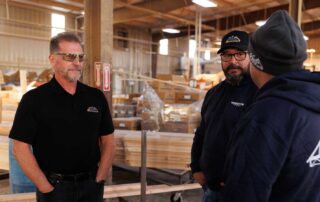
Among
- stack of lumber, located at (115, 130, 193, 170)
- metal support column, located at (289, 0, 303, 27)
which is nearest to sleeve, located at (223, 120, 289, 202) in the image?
stack of lumber, located at (115, 130, 193, 170)

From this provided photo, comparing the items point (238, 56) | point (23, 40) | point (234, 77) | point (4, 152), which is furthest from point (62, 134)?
point (23, 40)

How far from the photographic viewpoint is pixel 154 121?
18.1 feet

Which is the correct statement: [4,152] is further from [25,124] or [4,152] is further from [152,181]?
[152,181]

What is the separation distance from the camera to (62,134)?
2256 millimetres

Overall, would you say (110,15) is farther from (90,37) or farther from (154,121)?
(154,121)

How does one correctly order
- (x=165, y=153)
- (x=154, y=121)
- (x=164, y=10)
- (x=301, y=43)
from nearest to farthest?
(x=301, y=43), (x=165, y=153), (x=154, y=121), (x=164, y=10)

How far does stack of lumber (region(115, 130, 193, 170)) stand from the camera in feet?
13.7

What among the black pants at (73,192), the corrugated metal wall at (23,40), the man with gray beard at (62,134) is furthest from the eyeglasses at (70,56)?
the corrugated metal wall at (23,40)

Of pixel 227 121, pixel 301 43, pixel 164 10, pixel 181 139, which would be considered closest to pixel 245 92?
pixel 227 121

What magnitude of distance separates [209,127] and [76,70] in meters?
1.13

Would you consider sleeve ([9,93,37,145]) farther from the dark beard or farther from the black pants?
the dark beard

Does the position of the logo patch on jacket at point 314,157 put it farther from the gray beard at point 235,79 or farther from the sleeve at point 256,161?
the gray beard at point 235,79

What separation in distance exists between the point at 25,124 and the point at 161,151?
233 centimetres

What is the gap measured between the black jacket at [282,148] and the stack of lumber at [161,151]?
3.07 m
